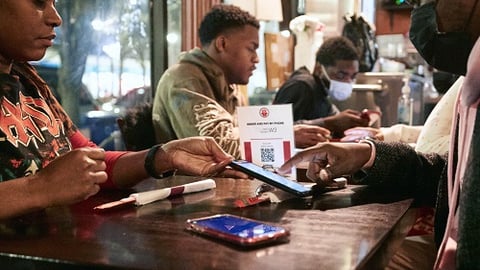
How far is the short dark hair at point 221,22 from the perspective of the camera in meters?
2.83

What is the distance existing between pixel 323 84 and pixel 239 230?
292 centimetres

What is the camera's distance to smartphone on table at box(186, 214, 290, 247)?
856 mm

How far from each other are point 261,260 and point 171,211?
376 millimetres

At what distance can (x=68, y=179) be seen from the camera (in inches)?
42.3

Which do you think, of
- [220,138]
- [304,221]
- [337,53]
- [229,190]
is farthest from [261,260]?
[337,53]

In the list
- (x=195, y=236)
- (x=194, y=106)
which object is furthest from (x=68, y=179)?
(x=194, y=106)

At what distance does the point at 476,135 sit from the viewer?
853 mm

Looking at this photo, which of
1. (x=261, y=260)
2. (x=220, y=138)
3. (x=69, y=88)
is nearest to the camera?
(x=261, y=260)

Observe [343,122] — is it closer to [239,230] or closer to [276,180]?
[276,180]

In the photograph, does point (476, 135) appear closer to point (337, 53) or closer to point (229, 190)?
point (229, 190)

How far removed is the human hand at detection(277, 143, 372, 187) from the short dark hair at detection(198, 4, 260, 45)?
61.3 inches

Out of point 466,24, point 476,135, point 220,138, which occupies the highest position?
point 466,24

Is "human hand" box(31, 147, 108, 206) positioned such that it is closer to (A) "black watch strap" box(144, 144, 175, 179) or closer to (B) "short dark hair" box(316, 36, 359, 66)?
(A) "black watch strap" box(144, 144, 175, 179)

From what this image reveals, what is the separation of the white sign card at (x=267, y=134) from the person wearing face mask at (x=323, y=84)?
1904mm
